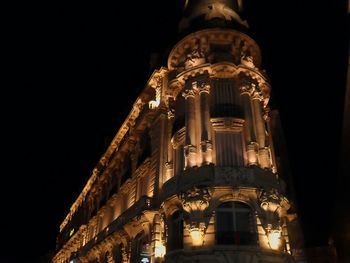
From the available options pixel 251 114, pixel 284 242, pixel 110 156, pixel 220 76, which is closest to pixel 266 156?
pixel 251 114

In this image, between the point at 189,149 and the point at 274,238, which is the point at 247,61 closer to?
the point at 189,149

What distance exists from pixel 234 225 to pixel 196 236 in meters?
2.29

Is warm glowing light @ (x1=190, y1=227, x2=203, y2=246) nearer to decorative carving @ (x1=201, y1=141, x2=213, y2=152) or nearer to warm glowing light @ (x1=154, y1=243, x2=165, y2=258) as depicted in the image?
warm glowing light @ (x1=154, y1=243, x2=165, y2=258)

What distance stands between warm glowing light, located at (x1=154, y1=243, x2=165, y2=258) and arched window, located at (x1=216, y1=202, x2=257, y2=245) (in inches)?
176

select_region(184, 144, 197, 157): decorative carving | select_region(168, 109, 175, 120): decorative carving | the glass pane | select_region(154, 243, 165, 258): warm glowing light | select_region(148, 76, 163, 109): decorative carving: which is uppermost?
select_region(148, 76, 163, 109): decorative carving

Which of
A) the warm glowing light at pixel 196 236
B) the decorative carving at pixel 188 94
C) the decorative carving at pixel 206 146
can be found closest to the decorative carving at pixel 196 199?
the warm glowing light at pixel 196 236

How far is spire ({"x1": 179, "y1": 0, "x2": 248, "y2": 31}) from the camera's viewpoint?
28.8 metres

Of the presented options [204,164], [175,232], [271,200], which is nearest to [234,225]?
[271,200]

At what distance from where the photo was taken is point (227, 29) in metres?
27.3

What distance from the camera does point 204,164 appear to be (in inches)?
885

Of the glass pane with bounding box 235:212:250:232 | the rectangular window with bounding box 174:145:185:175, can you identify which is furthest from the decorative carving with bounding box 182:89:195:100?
the glass pane with bounding box 235:212:250:232

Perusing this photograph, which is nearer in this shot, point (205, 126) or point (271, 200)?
point (271, 200)

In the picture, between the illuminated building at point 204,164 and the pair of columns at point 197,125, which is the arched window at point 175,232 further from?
the pair of columns at point 197,125

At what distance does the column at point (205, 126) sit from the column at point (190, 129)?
1.89 feet
